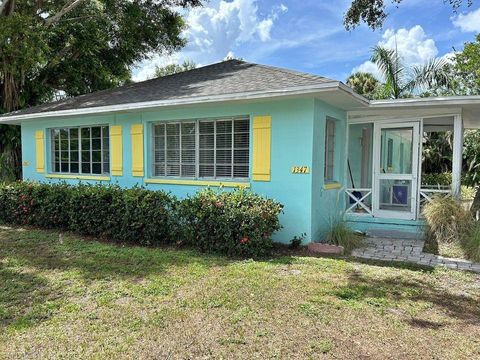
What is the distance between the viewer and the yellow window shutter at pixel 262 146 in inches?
288

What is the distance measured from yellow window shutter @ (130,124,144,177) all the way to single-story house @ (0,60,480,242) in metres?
0.02

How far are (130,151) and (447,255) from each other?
7.19 m

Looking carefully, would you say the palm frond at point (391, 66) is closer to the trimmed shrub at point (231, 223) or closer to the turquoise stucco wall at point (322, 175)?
the turquoise stucco wall at point (322, 175)

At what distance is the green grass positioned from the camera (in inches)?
131

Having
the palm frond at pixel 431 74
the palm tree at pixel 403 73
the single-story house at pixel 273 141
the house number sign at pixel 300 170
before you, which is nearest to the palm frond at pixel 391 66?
the palm tree at pixel 403 73

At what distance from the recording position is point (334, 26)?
989cm

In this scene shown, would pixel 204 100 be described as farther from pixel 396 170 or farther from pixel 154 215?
pixel 396 170

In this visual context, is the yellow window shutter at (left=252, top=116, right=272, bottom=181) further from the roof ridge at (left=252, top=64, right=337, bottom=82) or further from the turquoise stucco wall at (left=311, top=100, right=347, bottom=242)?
the roof ridge at (left=252, top=64, right=337, bottom=82)

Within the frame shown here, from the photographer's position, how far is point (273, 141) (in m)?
7.30

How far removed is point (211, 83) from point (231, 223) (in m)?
3.92

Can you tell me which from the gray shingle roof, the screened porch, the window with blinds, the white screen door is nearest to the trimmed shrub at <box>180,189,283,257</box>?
the window with blinds

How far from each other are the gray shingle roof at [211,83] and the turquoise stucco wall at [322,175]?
857 mm

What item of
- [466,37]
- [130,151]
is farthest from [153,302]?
[466,37]

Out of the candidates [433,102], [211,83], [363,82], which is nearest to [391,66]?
[363,82]
